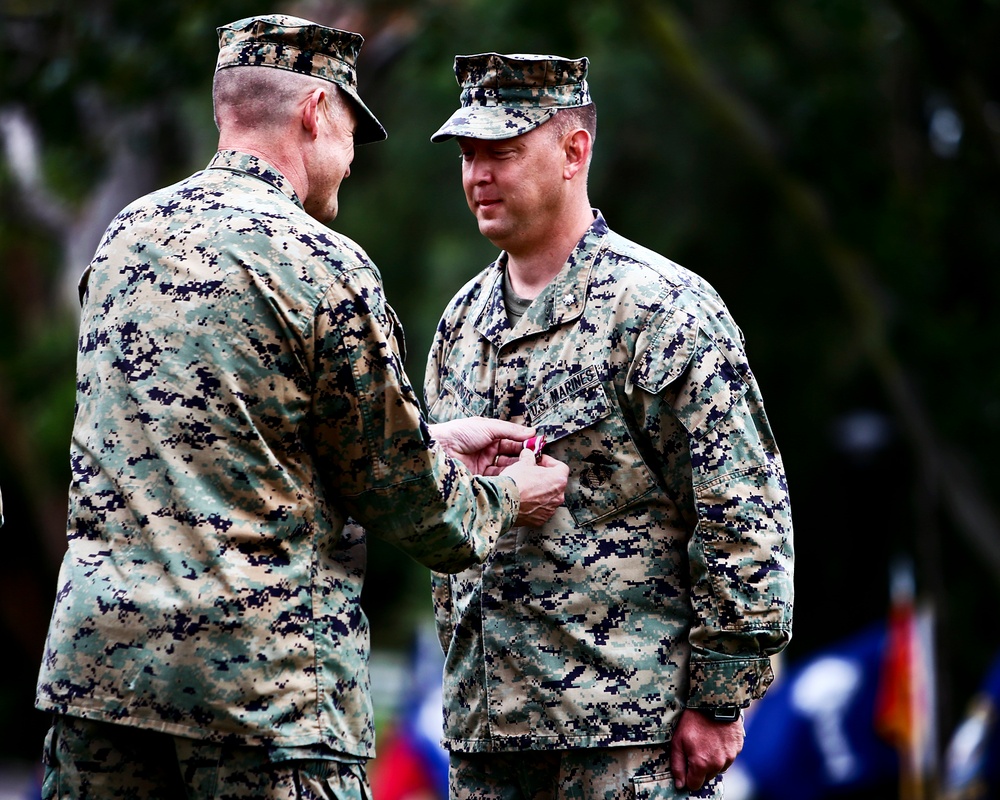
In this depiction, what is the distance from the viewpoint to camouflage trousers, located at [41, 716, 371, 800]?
2857mm

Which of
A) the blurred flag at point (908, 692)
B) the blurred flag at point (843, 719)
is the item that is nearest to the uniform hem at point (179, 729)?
the blurred flag at point (843, 719)

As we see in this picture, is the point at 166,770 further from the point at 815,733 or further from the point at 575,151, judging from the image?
the point at 815,733

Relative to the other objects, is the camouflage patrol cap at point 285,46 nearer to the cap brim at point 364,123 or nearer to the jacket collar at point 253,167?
the cap brim at point 364,123

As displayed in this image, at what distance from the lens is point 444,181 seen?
43.6ft

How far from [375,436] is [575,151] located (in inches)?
47.5

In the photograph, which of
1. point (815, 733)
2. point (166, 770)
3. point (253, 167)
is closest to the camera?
point (166, 770)

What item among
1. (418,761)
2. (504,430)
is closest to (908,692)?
(418,761)

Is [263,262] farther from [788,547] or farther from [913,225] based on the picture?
[913,225]

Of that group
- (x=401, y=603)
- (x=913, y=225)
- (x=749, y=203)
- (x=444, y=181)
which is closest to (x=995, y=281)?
(x=913, y=225)

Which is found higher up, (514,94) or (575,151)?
(514,94)

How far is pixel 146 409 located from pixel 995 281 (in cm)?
855

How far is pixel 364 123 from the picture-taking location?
3461 millimetres

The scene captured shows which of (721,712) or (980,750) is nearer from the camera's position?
(721,712)

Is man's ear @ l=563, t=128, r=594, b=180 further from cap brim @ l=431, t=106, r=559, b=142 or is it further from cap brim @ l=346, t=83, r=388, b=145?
cap brim @ l=346, t=83, r=388, b=145
